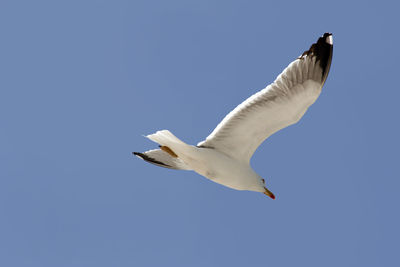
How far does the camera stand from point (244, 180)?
37.0 feet

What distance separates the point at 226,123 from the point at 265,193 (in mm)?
1474

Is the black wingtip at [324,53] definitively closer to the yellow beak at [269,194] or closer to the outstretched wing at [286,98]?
the outstretched wing at [286,98]

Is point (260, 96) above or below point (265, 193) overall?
above

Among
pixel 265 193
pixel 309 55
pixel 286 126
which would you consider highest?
pixel 309 55

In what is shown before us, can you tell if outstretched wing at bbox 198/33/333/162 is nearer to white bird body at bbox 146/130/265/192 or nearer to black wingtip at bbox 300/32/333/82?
black wingtip at bbox 300/32/333/82

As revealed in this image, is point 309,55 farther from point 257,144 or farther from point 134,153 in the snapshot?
point 134,153

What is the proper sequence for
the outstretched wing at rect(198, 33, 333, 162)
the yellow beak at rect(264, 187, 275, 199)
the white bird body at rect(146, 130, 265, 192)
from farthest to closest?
the yellow beak at rect(264, 187, 275, 199)
the white bird body at rect(146, 130, 265, 192)
the outstretched wing at rect(198, 33, 333, 162)

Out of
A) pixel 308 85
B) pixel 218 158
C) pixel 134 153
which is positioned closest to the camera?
pixel 308 85

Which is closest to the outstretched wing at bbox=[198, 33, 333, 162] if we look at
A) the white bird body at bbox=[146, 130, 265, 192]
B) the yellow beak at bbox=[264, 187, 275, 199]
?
the white bird body at bbox=[146, 130, 265, 192]

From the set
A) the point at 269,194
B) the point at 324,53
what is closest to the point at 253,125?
the point at 269,194

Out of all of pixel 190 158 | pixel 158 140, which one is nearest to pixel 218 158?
pixel 190 158

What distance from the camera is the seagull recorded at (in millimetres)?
10414

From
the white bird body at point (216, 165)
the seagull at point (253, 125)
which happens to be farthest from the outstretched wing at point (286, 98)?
the white bird body at point (216, 165)

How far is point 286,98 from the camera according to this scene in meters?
10.5
